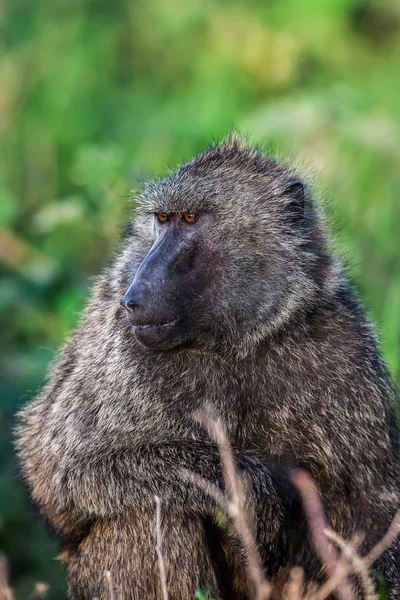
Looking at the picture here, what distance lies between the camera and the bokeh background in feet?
26.4

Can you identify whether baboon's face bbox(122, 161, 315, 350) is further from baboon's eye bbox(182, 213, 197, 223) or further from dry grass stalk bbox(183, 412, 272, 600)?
dry grass stalk bbox(183, 412, 272, 600)

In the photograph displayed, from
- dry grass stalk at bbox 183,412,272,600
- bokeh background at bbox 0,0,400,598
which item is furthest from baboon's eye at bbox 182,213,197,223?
bokeh background at bbox 0,0,400,598

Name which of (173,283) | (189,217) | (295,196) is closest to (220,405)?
(173,283)

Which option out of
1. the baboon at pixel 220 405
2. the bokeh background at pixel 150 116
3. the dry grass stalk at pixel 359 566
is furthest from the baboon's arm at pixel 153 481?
the bokeh background at pixel 150 116

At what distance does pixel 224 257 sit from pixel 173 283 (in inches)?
12.1

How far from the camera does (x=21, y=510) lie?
683 cm

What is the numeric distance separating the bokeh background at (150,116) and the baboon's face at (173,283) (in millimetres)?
2401

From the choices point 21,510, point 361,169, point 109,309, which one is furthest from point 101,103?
point 109,309

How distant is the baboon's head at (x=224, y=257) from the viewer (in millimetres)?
4598

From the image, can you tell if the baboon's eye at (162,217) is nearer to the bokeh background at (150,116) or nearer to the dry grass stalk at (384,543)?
the dry grass stalk at (384,543)

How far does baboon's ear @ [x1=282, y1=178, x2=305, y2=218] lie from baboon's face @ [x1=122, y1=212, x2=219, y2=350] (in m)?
0.41

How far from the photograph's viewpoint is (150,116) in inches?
480

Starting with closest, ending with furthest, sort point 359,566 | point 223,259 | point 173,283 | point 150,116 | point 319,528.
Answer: point 359,566 < point 319,528 < point 173,283 < point 223,259 < point 150,116

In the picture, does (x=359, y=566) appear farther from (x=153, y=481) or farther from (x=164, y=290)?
(x=164, y=290)
